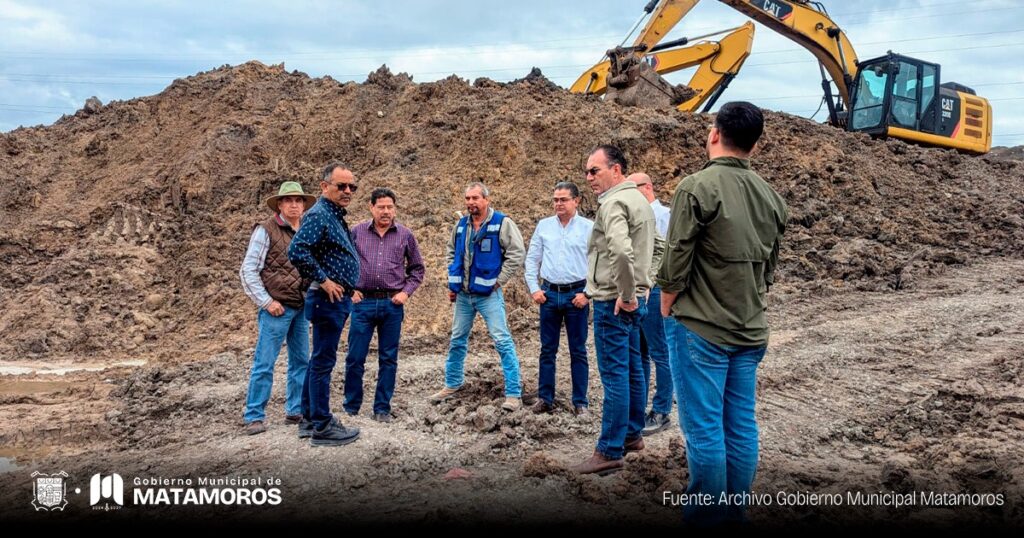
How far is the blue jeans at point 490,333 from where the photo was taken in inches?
221

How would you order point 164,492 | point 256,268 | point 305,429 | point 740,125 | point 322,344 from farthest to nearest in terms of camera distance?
point 256,268 → point 305,429 → point 322,344 → point 164,492 → point 740,125

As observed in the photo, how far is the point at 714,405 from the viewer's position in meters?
3.08

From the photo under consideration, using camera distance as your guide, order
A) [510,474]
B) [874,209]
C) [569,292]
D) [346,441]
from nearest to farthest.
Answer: [510,474]
[346,441]
[569,292]
[874,209]

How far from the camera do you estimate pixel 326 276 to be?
4527 millimetres

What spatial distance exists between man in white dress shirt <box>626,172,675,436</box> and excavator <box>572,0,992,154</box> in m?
10.4

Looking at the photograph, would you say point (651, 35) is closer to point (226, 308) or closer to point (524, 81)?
point (524, 81)

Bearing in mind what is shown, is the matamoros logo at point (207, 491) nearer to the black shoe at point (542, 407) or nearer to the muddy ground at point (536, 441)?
the muddy ground at point (536, 441)

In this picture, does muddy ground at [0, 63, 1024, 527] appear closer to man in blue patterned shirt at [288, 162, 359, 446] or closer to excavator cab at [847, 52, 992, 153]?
man in blue patterned shirt at [288, 162, 359, 446]

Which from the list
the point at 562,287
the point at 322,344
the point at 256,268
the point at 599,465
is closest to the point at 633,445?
the point at 599,465

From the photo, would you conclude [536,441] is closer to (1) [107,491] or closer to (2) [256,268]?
(2) [256,268]

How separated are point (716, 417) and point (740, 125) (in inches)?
49.8

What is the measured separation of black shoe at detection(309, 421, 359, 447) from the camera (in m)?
4.67

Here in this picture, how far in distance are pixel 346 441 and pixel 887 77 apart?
1452 centimetres

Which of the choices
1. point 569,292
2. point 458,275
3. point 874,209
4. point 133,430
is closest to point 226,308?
point 133,430
